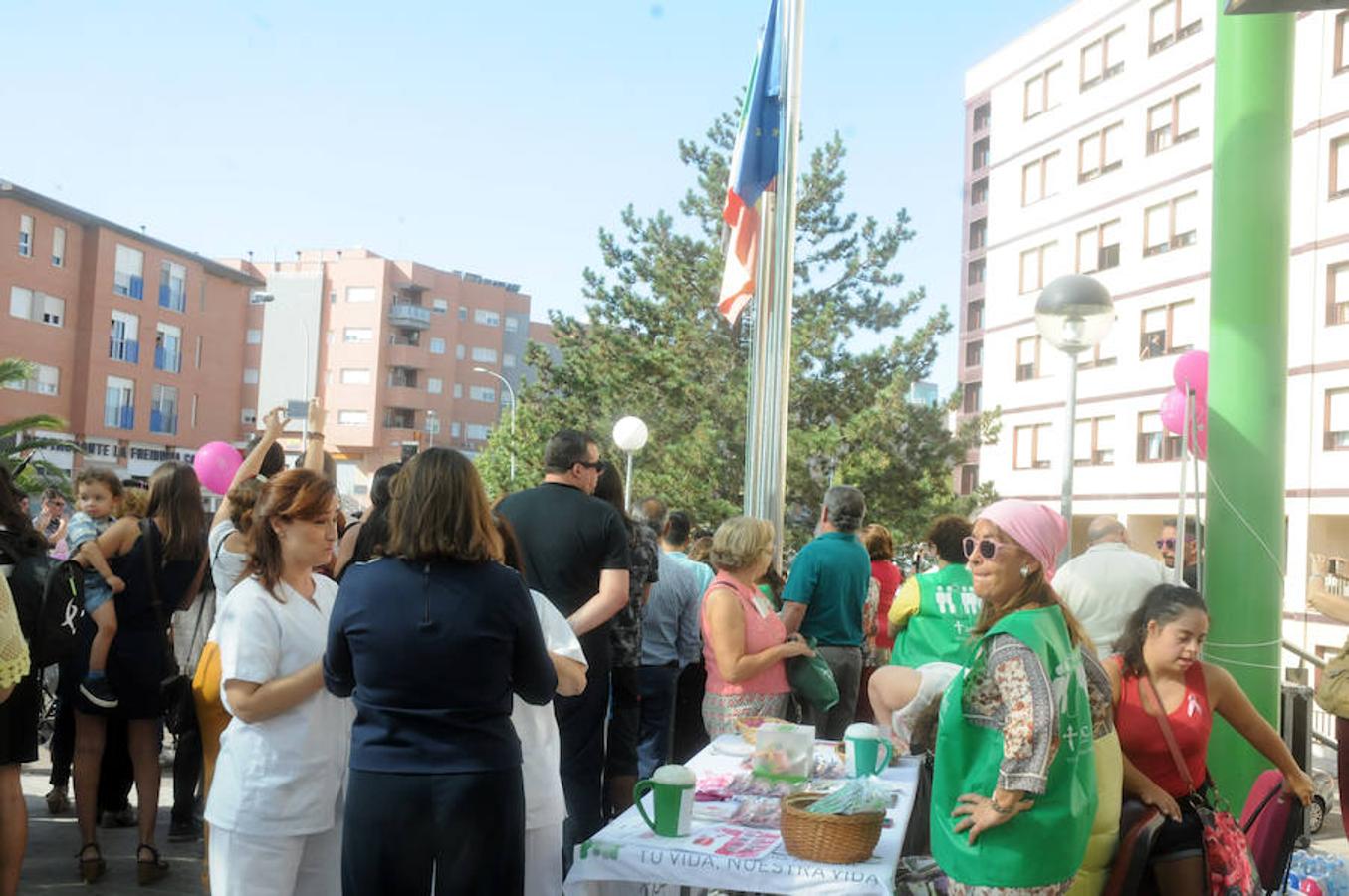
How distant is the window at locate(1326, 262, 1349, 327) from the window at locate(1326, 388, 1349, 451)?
1.71m

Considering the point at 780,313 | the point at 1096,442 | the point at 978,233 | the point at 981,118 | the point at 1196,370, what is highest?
the point at 981,118

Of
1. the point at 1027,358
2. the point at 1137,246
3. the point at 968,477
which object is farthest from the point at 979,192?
the point at 1137,246

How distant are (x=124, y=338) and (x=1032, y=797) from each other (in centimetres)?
5151

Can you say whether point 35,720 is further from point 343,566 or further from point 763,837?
point 763,837

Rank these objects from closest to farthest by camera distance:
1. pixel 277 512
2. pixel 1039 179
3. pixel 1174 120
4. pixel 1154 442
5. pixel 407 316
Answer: pixel 277 512
pixel 1174 120
pixel 1154 442
pixel 1039 179
pixel 407 316

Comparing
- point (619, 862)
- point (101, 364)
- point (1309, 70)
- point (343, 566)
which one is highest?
point (1309, 70)

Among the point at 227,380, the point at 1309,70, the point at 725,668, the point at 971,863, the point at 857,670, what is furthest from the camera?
the point at 227,380

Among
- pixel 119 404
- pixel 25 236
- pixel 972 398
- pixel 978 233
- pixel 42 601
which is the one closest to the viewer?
pixel 42 601

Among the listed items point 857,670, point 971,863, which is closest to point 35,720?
point 971,863

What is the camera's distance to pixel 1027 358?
140ft

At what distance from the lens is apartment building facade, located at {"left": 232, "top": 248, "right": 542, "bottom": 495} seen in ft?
267

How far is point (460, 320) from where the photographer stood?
8844 cm

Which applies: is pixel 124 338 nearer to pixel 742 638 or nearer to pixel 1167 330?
pixel 1167 330

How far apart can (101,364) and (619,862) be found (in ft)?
164
